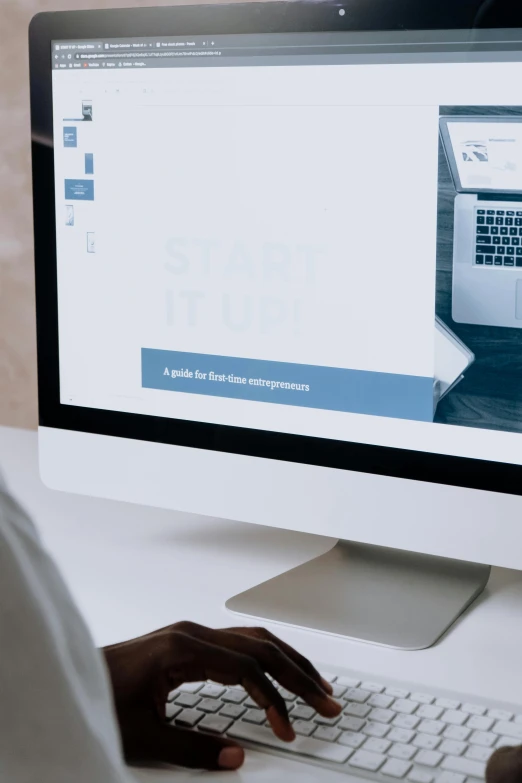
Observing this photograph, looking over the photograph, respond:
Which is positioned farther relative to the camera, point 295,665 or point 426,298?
point 426,298

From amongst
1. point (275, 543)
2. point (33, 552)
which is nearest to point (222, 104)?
point (275, 543)

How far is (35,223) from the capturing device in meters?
0.93

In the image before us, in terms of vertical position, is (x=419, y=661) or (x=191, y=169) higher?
(x=191, y=169)

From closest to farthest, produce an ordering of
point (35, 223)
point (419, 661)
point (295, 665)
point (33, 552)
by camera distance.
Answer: point (33, 552) → point (295, 665) → point (419, 661) → point (35, 223)

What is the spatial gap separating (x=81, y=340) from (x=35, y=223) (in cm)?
12

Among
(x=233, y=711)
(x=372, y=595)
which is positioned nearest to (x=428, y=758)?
(x=233, y=711)

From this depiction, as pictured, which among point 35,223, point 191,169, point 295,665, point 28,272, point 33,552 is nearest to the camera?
point 33,552

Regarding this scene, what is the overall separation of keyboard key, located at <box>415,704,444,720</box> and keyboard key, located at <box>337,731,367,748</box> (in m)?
0.04

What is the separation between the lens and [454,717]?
1.94ft

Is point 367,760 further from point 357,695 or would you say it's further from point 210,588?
point 210,588

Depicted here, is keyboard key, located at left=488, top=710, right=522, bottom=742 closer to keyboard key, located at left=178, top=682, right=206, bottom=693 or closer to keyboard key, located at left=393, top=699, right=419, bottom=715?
keyboard key, located at left=393, top=699, right=419, bottom=715

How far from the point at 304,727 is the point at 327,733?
0.05ft

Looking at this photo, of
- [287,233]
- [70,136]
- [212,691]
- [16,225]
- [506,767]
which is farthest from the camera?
[16,225]

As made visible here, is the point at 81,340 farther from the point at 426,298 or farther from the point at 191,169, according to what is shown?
the point at 426,298
